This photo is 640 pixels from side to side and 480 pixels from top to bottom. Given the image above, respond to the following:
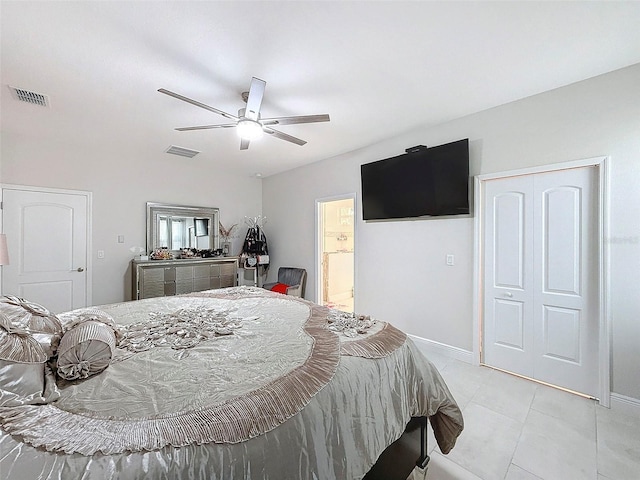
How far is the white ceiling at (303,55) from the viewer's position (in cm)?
167

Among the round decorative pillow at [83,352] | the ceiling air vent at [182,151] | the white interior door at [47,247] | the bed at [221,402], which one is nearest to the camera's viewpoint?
the bed at [221,402]

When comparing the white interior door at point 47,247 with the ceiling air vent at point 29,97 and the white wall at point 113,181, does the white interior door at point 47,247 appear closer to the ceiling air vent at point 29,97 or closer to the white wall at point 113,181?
the white wall at point 113,181

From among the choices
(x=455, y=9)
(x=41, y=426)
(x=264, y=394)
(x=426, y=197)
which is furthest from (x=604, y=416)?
(x=41, y=426)

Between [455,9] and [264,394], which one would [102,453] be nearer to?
[264,394]

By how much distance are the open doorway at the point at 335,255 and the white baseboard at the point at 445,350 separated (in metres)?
1.49

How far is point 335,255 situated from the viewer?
19.0ft

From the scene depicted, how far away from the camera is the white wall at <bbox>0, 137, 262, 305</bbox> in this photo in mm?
3615

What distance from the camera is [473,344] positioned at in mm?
3033

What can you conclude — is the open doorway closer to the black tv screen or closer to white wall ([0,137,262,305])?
the black tv screen

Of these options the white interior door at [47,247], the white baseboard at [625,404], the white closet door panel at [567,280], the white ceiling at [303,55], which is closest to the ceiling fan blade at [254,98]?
the white ceiling at [303,55]

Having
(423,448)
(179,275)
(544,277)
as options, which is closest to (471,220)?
(544,277)

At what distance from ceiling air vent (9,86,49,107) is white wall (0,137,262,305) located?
3.88ft

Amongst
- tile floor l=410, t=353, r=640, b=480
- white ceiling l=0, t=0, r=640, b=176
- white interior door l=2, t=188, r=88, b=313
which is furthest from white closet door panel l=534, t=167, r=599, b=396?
white interior door l=2, t=188, r=88, b=313

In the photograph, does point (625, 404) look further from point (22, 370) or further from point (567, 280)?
point (22, 370)
